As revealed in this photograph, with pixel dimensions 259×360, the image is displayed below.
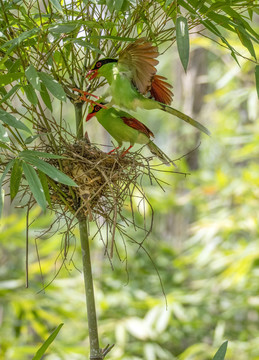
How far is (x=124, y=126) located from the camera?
1662mm

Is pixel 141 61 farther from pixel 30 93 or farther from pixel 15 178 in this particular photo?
pixel 15 178

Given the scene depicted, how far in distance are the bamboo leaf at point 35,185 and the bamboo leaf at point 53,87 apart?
17 cm

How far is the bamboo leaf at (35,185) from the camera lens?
1122mm

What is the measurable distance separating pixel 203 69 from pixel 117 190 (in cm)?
429

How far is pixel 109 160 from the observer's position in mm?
1504

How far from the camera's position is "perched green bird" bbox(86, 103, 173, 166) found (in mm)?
1638

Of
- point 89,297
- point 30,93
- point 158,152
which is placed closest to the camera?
point 30,93

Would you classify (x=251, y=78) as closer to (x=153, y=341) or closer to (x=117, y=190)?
(x=153, y=341)

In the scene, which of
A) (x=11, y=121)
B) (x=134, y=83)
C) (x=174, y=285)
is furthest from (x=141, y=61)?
(x=174, y=285)

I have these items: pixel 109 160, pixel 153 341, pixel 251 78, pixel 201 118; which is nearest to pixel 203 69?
pixel 201 118

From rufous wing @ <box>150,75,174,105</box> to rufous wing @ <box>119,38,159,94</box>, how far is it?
5 centimetres

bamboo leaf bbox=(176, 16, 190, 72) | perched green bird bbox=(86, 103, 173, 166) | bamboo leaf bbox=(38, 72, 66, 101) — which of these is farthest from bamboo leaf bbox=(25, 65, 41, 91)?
perched green bird bbox=(86, 103, 173, 166)

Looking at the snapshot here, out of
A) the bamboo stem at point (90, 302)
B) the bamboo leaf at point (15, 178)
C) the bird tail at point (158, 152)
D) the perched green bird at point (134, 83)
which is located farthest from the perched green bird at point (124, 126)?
the bamboo leaf at point (15, 178)

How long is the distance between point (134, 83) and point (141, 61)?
113 mm
